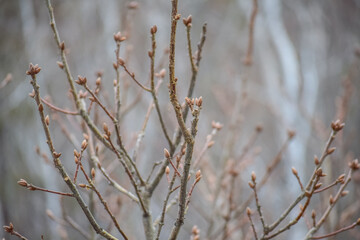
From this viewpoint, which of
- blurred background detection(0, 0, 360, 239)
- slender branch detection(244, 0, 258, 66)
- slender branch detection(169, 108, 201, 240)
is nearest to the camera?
slender branch detection(169, 108, 201, 240)

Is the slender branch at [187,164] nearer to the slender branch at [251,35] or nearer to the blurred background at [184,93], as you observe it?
the slender branch at [251,35]

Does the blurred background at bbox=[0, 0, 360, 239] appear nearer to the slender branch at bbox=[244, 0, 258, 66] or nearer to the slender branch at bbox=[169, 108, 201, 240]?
the slender branch at bbox=[244, 0, 258, 66]

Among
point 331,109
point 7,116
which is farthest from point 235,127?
point 7,116

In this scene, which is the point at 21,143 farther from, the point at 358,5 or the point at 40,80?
the point at 358,5

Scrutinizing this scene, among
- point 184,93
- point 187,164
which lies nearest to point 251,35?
point 187,164

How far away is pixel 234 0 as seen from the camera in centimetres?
681

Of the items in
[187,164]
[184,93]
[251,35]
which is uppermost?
[184,93]

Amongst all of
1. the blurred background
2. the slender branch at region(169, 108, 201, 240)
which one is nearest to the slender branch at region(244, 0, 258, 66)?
the blurred background

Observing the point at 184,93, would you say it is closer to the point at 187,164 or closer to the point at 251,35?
the point at 251,35

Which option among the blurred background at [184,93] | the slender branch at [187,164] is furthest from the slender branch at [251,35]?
the slender branch at [187,164]

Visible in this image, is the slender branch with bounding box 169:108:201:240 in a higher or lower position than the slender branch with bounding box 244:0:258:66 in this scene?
lower

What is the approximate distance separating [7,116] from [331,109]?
471cm

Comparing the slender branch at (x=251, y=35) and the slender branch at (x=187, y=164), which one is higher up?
the slender branch at (x=251, y=35)

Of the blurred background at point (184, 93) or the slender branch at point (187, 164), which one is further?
the blurred background at point (184, 93)
